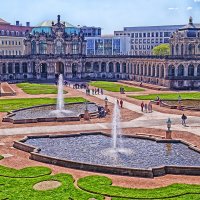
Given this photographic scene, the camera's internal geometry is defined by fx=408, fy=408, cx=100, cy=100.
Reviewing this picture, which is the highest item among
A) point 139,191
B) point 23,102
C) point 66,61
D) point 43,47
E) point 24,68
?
point 43,47

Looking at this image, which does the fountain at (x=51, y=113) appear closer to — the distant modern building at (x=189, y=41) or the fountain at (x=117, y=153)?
the fountain at (x=117, y=153)

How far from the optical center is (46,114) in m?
67.2

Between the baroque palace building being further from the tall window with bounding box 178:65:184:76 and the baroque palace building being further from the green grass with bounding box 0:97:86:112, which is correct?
the green grass with bounding box 0:97:86:112

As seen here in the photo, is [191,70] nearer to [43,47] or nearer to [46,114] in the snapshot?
[43,47]

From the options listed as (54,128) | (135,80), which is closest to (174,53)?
(135,80)

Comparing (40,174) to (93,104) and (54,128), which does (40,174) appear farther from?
(93,104)

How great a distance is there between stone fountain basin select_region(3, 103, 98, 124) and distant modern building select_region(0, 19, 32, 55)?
93.9 m

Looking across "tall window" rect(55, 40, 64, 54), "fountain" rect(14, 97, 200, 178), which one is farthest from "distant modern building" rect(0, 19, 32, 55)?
"fountain" rect(14, 97, 200, 178)

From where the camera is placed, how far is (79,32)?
155 m

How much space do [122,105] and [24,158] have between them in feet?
130

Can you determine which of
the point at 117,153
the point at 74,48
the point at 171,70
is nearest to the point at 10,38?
the point at 74,48

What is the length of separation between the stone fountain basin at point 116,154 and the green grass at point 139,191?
3.41m

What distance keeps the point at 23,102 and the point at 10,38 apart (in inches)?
3667

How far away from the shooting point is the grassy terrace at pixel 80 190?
29891 millimetres
